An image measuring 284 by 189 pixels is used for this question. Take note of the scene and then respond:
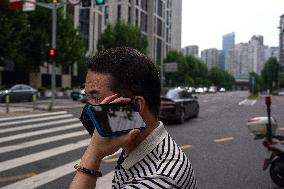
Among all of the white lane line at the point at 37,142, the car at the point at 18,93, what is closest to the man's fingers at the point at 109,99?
the white lane line at the point at 37,142

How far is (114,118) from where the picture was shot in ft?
4.83

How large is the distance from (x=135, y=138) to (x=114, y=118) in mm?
285

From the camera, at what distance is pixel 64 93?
47.7 m

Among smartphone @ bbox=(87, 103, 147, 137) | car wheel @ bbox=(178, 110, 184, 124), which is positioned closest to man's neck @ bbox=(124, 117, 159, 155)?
smartphone @ bbox=(87, 103, 147, 137)

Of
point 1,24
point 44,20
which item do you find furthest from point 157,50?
point 1,24

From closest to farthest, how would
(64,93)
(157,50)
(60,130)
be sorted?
(60,130) → (64,93) → (157,50)

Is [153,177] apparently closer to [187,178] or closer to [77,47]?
[187,178]

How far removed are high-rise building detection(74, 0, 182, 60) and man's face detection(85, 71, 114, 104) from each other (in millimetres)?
57929

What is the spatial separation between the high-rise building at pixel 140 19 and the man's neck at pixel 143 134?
58.0 metres

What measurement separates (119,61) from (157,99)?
0.80ft

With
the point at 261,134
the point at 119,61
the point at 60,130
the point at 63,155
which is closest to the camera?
the point at 119,61

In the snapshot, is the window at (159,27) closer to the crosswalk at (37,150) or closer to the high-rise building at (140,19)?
the high-rise building at (140,19)

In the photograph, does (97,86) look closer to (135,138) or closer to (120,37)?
(135,138)

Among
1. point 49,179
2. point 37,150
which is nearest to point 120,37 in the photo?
point 37,150
